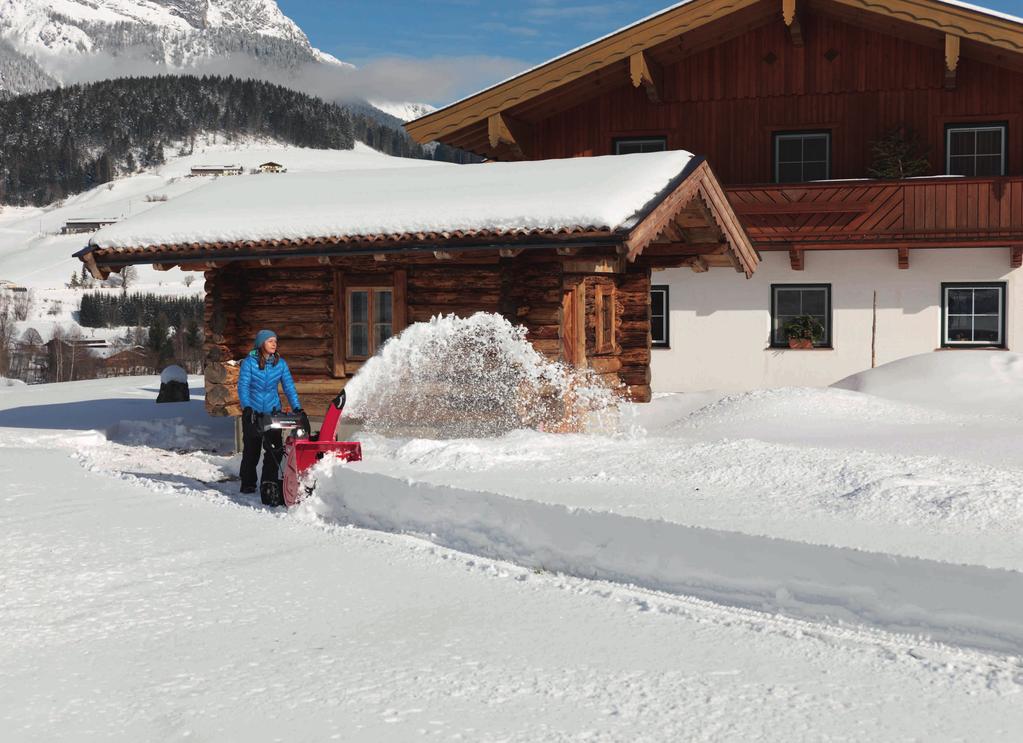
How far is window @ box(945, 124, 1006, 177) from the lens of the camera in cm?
2081

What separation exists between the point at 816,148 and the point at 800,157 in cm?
33

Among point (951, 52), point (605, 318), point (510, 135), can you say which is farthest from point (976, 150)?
point (605, 318)

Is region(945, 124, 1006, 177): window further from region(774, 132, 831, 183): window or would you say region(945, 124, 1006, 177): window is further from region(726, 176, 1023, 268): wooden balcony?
region(774, 132, 831, 183): window

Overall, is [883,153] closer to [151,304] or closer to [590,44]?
[590,44]

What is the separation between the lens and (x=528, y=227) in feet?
40.0

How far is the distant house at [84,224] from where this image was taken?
17125 cm

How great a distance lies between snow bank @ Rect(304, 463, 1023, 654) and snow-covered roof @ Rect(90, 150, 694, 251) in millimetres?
4384

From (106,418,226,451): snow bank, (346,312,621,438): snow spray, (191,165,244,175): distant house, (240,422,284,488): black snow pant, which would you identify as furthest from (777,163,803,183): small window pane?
(191,165,244,175): distant house

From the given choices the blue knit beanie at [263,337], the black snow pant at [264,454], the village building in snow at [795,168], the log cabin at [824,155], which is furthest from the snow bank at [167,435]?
the log cabin at [824,155]

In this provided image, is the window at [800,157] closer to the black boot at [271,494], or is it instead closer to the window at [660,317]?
the window at [660,317]

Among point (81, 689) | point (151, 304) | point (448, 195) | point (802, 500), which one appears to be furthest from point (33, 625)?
point (151, 304)

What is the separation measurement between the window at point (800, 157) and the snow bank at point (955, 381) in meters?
4.60

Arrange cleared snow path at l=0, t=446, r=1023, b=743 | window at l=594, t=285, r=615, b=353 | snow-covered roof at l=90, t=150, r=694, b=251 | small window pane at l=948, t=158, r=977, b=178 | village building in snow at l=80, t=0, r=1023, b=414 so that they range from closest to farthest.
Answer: cleared snow path at l=0, t=446, r=1023, b=743 → snow-covered roof at l=90, t=150, r=694, b=251 → window at l=594, t=285, r=615, b=353 → village building in snow at l=80, t=0, r=1023, b=414 → small window pane at l=948, t=158, r=977, b=178

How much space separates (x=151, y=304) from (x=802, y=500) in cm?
12503
